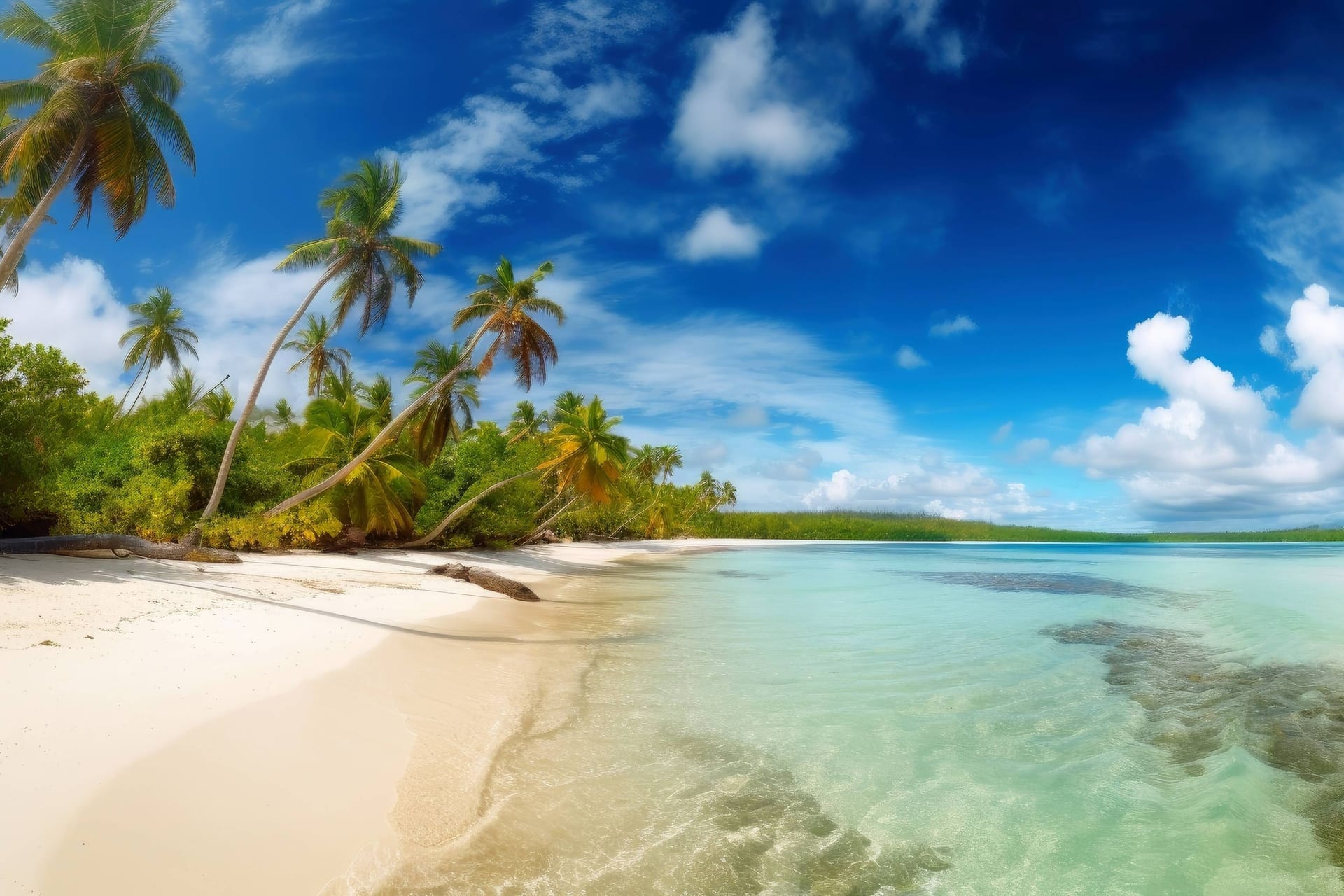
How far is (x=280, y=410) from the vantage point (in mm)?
41844

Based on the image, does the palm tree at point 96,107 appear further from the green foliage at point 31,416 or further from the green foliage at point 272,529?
the green foliage at point 272,529

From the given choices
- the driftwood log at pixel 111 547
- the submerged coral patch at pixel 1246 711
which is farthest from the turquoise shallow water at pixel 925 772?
the driftwood log at pixel 111 547

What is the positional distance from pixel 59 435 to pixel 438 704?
10382mm

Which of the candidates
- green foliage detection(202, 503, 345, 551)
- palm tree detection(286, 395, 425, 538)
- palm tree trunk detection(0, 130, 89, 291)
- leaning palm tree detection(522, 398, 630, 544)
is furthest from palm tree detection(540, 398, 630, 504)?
palm tree trunk detection(0, 130, 89, 291)

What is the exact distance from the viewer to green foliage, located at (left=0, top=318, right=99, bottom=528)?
10.2m

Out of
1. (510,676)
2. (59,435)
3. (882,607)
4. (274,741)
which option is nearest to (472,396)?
(59,435)

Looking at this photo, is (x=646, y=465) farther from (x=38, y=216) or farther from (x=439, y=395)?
(x=38, y=216)

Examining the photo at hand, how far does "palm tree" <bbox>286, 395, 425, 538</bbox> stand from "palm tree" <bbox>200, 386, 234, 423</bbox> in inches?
533

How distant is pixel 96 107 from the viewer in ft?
46.6

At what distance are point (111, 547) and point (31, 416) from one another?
278 centimetres

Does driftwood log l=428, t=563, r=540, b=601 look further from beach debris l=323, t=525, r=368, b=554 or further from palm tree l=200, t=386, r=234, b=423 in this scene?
palm tree l=200, t=386, r=234, b=423

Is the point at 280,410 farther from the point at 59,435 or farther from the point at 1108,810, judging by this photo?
the point at 1108,810

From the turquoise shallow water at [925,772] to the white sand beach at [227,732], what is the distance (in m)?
0.56

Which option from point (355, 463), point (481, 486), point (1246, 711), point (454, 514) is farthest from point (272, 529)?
point (1246, 711)
